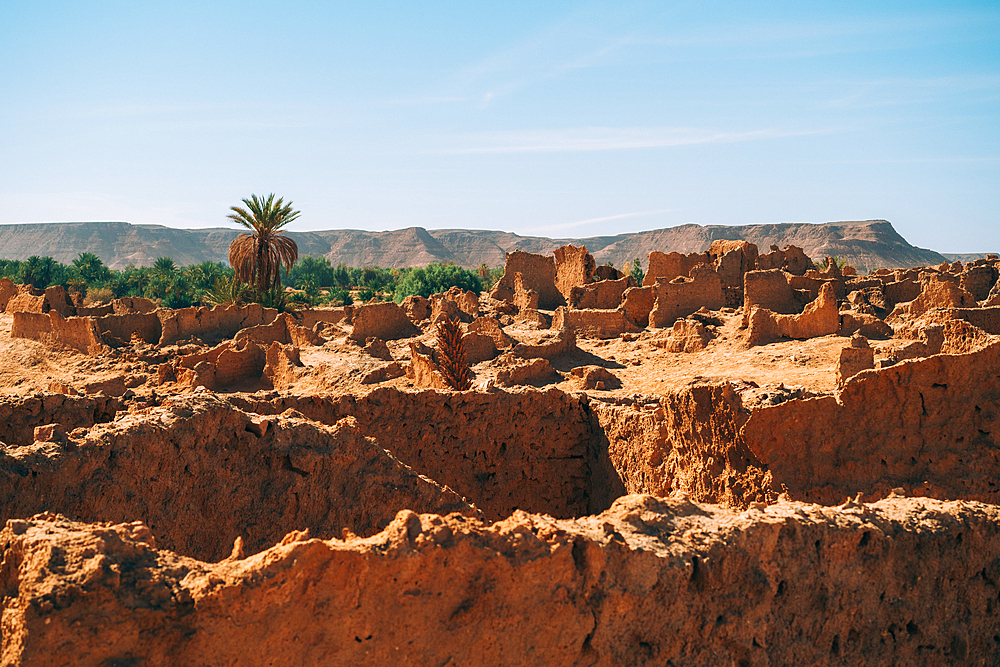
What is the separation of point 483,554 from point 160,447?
2530mm

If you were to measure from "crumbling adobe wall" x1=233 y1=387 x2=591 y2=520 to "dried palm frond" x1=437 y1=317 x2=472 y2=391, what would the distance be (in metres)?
7.13

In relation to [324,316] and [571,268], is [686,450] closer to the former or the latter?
[571,268]

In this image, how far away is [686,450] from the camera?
637 cm

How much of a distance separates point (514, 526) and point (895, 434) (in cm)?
372

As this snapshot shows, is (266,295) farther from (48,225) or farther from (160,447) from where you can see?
(48,225)

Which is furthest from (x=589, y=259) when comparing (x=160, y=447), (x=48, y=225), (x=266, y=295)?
(x=48, y=225)

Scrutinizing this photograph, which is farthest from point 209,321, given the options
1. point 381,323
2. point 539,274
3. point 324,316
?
point 539,274

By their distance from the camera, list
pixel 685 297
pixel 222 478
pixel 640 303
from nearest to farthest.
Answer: pixel 222 478 < pixel 685 297 < pixel 640 303

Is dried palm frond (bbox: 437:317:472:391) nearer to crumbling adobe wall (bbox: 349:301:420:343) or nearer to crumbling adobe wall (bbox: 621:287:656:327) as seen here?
crumbling adobe wall (bbox: 349:301:420:343)

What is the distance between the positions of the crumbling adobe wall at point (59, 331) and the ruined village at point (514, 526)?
14912 millimetres

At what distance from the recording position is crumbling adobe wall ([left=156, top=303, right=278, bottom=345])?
908 inches

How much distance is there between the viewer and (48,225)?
163375 mm

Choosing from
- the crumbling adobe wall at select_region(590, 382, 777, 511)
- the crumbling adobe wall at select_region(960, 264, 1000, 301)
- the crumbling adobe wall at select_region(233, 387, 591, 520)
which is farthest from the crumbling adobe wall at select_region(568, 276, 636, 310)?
the crumbling adobe wall at select_region(590, 382, 777, 511)

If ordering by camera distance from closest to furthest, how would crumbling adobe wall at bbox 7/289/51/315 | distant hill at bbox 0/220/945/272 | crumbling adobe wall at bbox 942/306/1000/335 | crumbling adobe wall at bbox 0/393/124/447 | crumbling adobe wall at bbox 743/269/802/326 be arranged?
crumbling adobe wall at bbox 0/393/124/447 < crumbling adobe wall at bbox 942/306/1000/335 < crumbling adobe wall at bbox 743/269/802/326 < crumbling adobe wall at bbox 7/289/51/315 < distant hill at bbox 0/220/945/272
